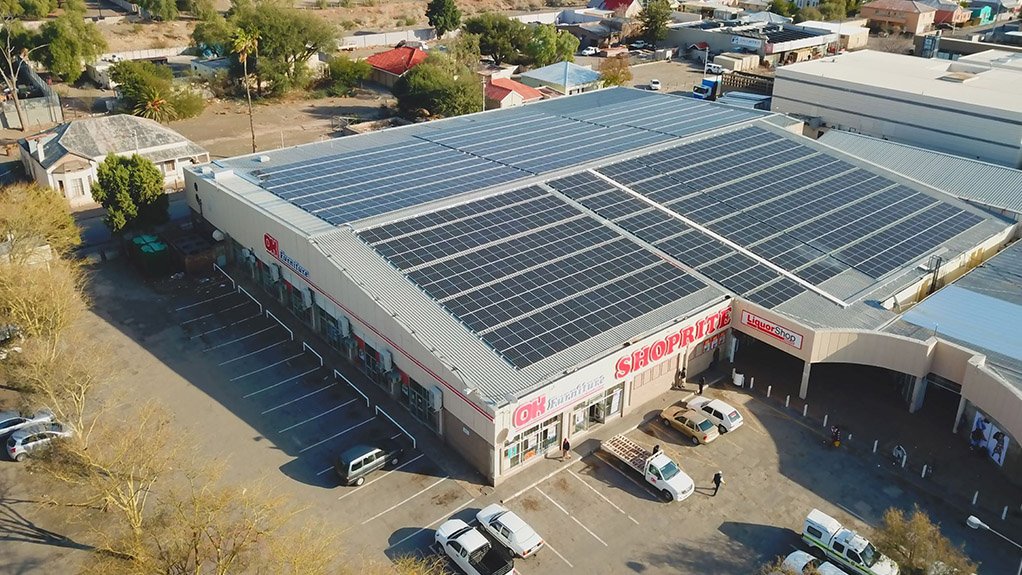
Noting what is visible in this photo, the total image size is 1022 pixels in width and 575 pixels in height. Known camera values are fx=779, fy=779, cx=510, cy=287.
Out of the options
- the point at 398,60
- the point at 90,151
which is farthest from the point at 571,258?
the point at 398,60

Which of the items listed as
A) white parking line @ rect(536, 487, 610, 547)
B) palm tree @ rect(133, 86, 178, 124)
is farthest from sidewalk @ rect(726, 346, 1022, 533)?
palm tree @ rect(133, 86, 178, 124)

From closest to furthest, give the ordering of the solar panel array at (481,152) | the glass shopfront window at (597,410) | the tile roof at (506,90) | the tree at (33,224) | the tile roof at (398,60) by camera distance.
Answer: the glass shopfront window at (597,410), the tree at (33,224), the solar panel array at (481,152), the tile roof at (506,90), the tile roof at (398,60)

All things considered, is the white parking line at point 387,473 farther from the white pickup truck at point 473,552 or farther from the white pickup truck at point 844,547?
the white pickup truck at point 844,547

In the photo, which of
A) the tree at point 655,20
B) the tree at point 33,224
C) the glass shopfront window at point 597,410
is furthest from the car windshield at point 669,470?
the tree at point 655,20

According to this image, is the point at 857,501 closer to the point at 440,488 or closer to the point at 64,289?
the point at 440,488

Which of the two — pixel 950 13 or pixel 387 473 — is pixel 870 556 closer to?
pixel 387 473

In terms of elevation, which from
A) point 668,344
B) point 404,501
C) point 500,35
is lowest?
point 404,501
